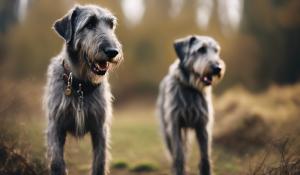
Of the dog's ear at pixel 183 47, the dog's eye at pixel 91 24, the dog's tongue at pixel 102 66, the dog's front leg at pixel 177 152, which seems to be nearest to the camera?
the dog's tongue at pixel 102 66

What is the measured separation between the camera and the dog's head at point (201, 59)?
7.64m

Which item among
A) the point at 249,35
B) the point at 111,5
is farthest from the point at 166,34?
the point at 249,35

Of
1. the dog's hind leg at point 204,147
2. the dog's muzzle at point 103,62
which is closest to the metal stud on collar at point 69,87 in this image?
the dog's muzzle at point 103,62

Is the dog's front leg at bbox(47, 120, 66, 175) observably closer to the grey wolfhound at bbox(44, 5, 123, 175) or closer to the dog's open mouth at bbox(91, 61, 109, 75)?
the grey wolfhound at bbox(44, 5, 123, 175)

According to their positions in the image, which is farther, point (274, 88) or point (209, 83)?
point (274, 88)

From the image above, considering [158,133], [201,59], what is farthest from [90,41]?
[158,133]

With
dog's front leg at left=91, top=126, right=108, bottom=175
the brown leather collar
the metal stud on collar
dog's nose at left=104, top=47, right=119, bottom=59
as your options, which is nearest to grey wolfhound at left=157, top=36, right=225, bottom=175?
dog's front leg at left=91, top=126, right=108, bottom=175

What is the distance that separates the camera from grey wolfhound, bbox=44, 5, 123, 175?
235 inches

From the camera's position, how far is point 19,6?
15.4 m

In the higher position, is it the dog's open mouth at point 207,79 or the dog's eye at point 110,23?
the dog's open mouth at point 207,79

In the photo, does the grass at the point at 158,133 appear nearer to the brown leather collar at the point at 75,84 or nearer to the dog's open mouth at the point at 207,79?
the brown leather collar at the point at 75,84

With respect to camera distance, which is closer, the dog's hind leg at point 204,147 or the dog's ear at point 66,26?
the dog's ear at point 66,26

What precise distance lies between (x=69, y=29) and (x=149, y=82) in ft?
42.2

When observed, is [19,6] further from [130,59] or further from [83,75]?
[83,75]
